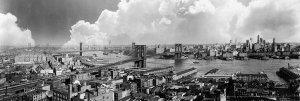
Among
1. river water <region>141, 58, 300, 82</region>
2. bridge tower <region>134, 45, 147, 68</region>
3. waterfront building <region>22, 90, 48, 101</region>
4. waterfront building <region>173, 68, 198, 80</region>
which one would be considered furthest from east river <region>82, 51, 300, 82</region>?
waterfront building <region>22, 90, 48, 101</region>

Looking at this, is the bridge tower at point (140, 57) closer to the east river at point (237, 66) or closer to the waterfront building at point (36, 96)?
the east river at point (237, 66)

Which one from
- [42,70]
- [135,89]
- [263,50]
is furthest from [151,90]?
[263,50]

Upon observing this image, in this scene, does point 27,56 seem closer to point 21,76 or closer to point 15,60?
point 15,60

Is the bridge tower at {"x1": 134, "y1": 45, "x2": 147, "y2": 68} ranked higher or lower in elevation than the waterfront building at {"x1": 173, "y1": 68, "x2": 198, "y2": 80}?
higher

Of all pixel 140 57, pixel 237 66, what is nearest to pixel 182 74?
pixel 237 66

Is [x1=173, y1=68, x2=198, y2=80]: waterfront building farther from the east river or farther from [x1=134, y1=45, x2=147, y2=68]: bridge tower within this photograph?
[x1=134, y1=45, x2=147, y2=68]: bridge tower

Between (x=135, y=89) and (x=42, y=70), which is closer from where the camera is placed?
(x=135, y=89)

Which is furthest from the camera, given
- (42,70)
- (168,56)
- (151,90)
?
(168,56)

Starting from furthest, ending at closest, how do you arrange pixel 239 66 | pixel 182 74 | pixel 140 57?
pixel 140 57
pixel 239 66
pixel 182 74

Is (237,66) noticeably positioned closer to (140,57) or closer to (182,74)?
(140,57)

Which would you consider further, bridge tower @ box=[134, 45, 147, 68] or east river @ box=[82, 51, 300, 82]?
bridge tower @ box=[134, 45, 147, 68]

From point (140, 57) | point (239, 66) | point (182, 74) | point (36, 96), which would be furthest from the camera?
point (140, 57)
